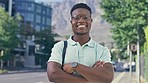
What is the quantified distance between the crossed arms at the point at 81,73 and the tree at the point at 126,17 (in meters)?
21.0

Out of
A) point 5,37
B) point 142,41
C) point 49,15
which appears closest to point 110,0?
point 142,41

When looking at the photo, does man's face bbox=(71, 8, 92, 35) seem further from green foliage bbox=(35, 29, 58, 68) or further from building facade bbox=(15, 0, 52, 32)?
building facade bbox=(15, 0, 52, 32)

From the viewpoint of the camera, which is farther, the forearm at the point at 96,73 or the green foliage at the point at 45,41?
the green foliage at the point at 45,41

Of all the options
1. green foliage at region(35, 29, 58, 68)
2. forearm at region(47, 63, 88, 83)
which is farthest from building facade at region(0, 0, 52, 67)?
forearm at region(47, 63, 88, 83)

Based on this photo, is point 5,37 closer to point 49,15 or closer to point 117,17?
point 117,17

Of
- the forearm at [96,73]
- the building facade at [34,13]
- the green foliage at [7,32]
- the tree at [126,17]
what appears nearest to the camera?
the forearm at [96,73]

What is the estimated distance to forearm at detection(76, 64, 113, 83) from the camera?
327 cm

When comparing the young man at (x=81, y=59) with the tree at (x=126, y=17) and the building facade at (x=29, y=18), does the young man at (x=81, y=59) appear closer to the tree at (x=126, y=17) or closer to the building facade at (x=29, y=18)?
the tree at (x=126, y=17)

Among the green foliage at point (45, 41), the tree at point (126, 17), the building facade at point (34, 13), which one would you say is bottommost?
the green foliage at point (45, 41)

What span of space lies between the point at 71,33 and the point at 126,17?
21316mm

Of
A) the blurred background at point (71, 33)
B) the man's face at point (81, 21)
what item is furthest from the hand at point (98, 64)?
the blurred background at point (71, 33)

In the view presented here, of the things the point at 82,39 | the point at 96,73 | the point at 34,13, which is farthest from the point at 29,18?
the point at 96,73

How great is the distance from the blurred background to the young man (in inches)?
30.0

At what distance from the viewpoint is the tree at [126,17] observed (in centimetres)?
2436
